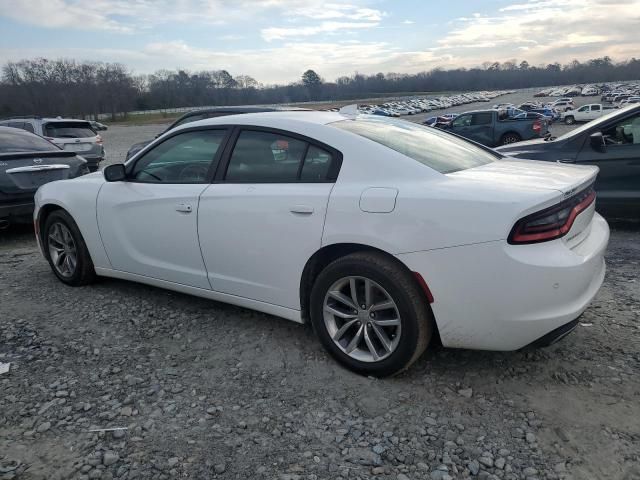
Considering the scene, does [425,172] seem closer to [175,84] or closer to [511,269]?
[511,269]

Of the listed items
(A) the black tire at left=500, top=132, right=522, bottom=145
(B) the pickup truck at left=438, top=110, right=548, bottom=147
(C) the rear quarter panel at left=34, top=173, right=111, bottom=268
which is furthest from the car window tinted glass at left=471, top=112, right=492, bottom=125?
(C) the rear quarter panel at left=34, top=173, right=111, bottom=268

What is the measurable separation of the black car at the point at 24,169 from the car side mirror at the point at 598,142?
6.45 m

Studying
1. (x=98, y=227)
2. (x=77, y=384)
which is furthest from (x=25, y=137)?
(x=77, y=384)

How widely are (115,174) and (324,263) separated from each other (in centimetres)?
202

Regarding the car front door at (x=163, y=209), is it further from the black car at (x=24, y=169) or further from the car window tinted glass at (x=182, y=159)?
the black car at (x=24, y=169)

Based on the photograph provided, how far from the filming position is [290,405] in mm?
2688

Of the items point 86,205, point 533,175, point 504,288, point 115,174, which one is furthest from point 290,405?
point 86,205

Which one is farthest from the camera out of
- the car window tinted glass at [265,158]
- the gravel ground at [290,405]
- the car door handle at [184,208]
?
the car door handle at [184,208]

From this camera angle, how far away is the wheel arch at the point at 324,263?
267 cm

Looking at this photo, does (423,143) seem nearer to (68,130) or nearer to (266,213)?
(266,213)

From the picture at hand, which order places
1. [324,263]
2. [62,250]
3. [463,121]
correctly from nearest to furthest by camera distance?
[324,263] < [62,250] < [463,121]

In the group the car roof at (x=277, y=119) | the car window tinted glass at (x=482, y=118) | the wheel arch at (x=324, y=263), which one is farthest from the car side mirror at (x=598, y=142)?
the car window tinted glass at (x=482, y=118)

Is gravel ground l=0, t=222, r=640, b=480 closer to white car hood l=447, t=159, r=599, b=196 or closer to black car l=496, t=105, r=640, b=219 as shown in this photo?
white car hood l=447, t=159, r=599, b=196

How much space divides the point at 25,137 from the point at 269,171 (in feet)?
17.7
